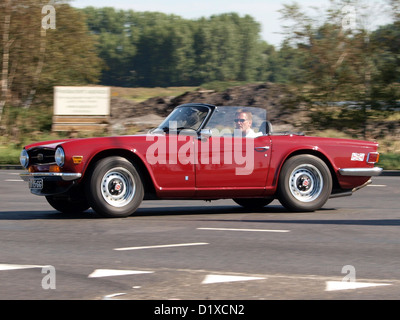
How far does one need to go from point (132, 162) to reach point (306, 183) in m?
2.45

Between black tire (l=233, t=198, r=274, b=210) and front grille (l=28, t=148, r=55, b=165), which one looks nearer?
front grille (l=28, t=148, r=55, b=165)

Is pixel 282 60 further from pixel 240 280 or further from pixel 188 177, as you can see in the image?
pixel 240 280

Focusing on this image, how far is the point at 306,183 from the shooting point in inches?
396

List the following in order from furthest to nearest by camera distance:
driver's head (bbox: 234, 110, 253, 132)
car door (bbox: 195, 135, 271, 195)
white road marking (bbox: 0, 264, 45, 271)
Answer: driver's head (bbox: 234, 110, 253, 132) → car door (bbox: 195, 135, 271, 195) → white road marking (bbox: 0, 264, 45, 271)

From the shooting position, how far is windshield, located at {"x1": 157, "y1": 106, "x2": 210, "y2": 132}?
9.80 meters

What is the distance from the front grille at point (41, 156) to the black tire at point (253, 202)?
298 centimetres

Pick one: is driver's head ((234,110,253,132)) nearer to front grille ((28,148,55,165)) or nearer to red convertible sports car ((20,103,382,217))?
red convertible sports car ((20,103,382,217))

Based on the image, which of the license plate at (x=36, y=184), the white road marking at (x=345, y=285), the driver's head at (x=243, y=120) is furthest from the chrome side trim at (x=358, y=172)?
the white road marking at (x=345, y=285)

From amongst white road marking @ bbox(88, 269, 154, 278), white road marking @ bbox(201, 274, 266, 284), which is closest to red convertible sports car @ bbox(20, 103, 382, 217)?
white road marking @ bbox(88, 269, 154, 278)

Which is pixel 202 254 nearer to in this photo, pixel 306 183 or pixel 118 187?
pixel 118 187

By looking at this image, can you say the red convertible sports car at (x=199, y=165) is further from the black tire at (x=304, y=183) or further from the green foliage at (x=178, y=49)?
the green foliage at (x=178, y=49)

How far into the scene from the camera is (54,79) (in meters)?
32.7

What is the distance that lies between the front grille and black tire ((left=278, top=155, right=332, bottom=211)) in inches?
120
